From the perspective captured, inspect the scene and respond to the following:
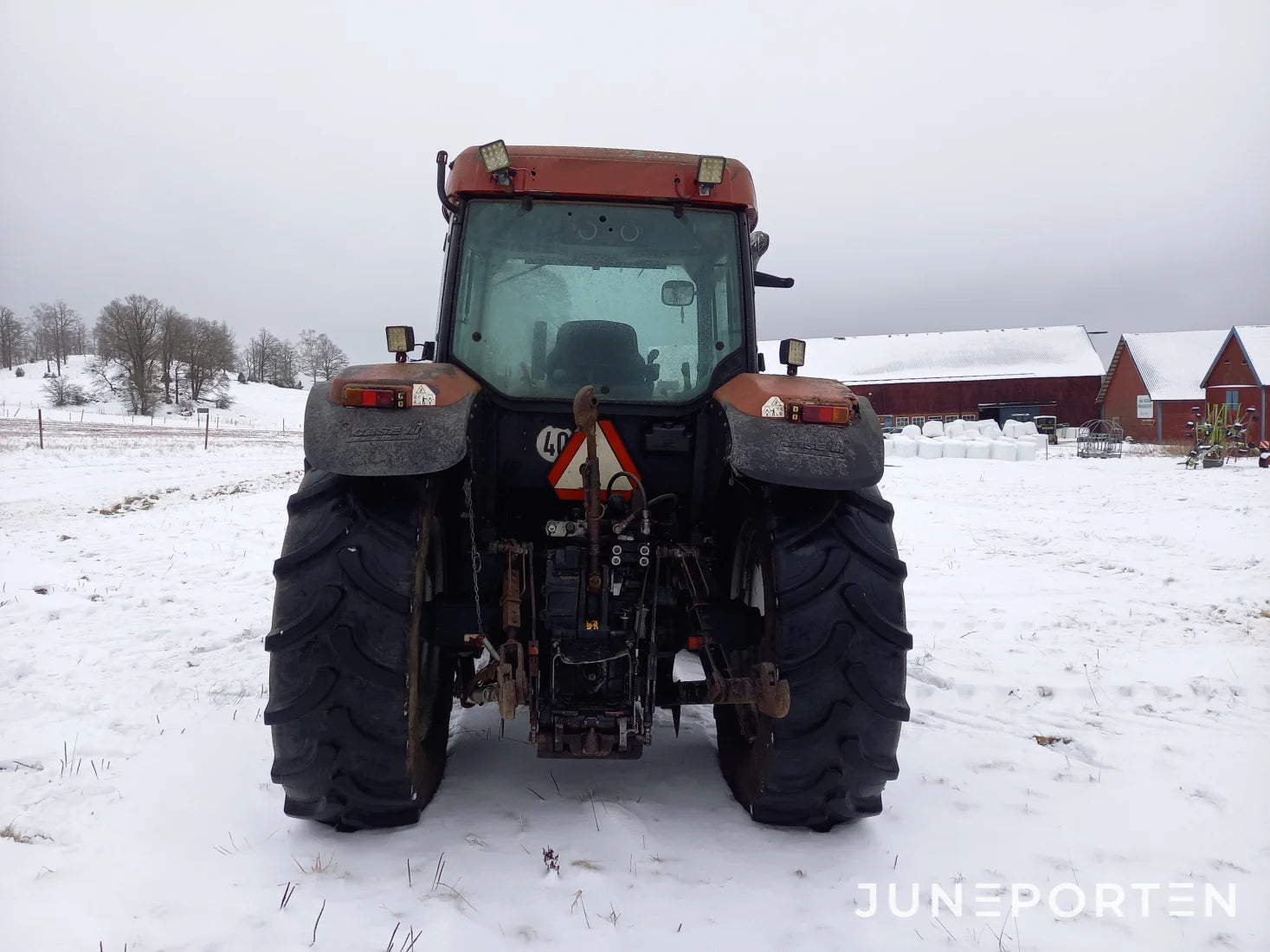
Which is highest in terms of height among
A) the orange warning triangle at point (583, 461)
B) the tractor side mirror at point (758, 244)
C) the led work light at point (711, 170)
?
the led work light at point (711, 170)

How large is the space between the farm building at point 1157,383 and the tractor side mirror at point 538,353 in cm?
4427

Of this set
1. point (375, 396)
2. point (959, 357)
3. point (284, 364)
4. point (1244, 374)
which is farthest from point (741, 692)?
point (284, 364)

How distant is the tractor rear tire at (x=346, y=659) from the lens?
2.32 meters

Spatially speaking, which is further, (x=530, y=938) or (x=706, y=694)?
(x=706, y=694)

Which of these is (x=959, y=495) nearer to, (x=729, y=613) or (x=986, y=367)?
(x=729, y=613)

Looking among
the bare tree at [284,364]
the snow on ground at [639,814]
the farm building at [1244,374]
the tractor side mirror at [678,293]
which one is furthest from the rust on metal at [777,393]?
the bare tree at [284,364]

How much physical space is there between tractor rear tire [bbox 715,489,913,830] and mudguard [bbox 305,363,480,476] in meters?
1.05

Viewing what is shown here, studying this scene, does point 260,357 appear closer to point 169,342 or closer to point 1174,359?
point 169,342

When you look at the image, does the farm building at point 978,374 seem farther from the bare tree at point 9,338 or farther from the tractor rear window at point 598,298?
the bare tree at point 9,338

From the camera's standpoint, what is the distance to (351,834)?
2500 millimetres

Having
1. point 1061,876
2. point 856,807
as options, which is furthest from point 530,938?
point 1061,876

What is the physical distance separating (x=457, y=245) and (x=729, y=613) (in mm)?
1655

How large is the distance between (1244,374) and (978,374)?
1237 centimetres

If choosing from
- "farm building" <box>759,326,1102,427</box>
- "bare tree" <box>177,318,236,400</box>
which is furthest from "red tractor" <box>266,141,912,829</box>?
"bare tree" <box>177,318,236,400</box>
